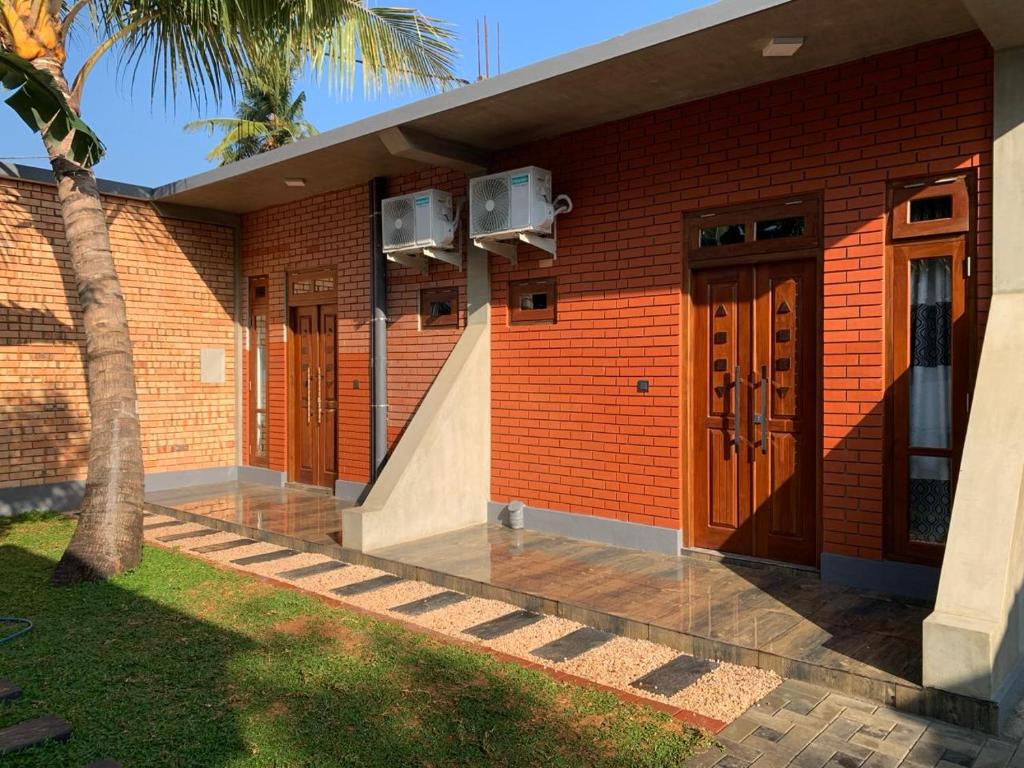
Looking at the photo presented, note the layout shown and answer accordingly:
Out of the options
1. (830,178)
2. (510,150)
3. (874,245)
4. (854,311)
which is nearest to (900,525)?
(854,311)

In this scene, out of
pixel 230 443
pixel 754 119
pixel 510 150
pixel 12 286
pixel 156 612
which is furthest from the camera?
pixel 230 443

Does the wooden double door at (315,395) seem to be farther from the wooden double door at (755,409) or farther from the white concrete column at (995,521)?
the white concrete column at (995,521)

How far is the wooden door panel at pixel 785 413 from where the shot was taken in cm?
600

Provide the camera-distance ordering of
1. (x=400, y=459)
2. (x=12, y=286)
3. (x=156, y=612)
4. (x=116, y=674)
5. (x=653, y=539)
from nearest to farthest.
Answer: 1. (x=116, y=674)
2. (x=156, y=612)
3. (x=653, y=539)
4. (x=400, y=459)
5. (x=12, y=286)

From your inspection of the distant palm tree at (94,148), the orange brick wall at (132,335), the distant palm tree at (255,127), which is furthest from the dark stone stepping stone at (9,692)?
the distant palm tree at (255,127)

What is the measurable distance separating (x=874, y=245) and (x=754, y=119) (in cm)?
140

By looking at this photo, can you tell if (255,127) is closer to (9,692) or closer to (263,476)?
(263,476)

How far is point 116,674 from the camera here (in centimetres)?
431

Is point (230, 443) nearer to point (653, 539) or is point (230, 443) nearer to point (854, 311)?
point (653, 539)

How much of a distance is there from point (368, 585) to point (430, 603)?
2.33ft

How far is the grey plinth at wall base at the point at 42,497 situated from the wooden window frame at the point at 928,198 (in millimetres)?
8511

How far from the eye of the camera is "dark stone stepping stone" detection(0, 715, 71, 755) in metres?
3.44

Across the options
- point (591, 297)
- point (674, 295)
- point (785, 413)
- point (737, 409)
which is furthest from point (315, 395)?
point (785, 413)

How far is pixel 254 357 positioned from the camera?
1109 centimetres
